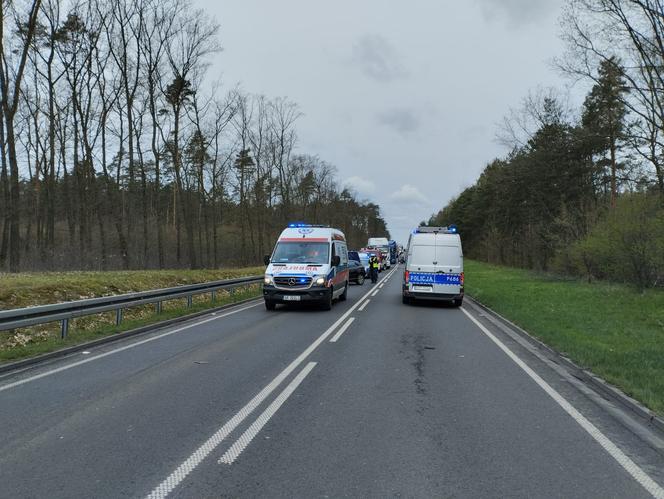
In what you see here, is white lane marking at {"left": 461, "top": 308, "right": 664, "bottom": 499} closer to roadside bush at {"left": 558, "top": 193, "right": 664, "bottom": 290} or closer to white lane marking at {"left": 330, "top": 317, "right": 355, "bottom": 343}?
white lane marking at {"left": 330, "top": 317, "right": 355, "bottom": 343}

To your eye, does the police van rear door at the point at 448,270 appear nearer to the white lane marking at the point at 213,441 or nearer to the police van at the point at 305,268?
the police van at the point at 305,268

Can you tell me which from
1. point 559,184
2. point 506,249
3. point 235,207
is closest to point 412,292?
point 559,184

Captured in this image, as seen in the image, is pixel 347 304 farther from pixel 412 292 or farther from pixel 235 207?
pixel 235 207

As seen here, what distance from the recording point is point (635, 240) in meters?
18.3

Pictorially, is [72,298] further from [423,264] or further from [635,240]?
[635,240]

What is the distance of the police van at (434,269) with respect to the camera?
16.8 metres

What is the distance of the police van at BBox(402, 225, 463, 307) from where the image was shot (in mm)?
16844

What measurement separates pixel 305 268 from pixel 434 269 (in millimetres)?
4592

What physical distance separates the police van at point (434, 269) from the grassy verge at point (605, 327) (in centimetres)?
160

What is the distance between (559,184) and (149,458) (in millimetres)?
35438

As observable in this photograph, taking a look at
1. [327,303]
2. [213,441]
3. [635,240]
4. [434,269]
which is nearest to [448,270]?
[434,269]

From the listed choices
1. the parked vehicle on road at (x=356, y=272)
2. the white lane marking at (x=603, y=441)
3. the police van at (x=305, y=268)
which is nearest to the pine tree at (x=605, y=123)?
the parked vehicle on road at (x=356, y=272)

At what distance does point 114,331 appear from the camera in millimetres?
10586

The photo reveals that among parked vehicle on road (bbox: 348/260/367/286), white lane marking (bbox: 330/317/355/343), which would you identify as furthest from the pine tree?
white lane marking (bbox: 330/317/355/343)
